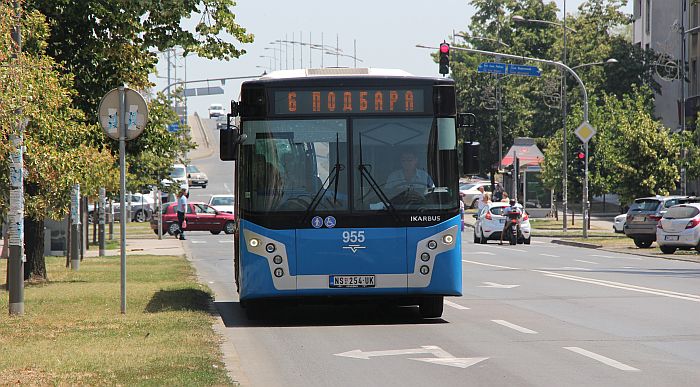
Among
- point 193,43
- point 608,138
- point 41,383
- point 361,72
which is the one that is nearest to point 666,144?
point 608,138

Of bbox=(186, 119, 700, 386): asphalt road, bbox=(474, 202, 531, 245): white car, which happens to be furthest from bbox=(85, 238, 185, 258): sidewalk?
bbox=(186, 119, 700, 386): asphalt road

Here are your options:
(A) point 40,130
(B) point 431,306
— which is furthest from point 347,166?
(A) point 40,130

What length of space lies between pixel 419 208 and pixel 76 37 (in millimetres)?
9575

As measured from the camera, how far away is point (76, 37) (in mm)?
23875

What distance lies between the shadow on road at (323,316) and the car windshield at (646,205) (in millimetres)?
24996

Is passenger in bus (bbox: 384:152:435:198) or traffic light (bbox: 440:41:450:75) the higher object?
traffic light (bbox: 440:41:450:75)

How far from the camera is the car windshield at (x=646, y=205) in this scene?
142 feet

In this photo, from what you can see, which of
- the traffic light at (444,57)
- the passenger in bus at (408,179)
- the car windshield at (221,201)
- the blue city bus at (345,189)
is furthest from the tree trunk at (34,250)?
the car windshield at (221,201)

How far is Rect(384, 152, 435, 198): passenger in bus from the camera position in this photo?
16.5 meters

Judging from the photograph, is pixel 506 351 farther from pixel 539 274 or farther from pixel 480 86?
pixel 480 86

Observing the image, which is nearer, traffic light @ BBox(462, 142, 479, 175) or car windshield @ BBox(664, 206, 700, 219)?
Result: traffic light @ BBox(462, 142, 479, 175)

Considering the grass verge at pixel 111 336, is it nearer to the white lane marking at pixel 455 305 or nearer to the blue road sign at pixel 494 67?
the white lane marking at pixel 455 305

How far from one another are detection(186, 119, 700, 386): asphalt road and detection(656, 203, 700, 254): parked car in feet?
41.3

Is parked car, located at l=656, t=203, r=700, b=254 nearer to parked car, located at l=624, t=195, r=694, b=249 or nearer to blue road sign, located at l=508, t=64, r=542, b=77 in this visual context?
parked car, located at l=624, t=195, r=694, b=249
